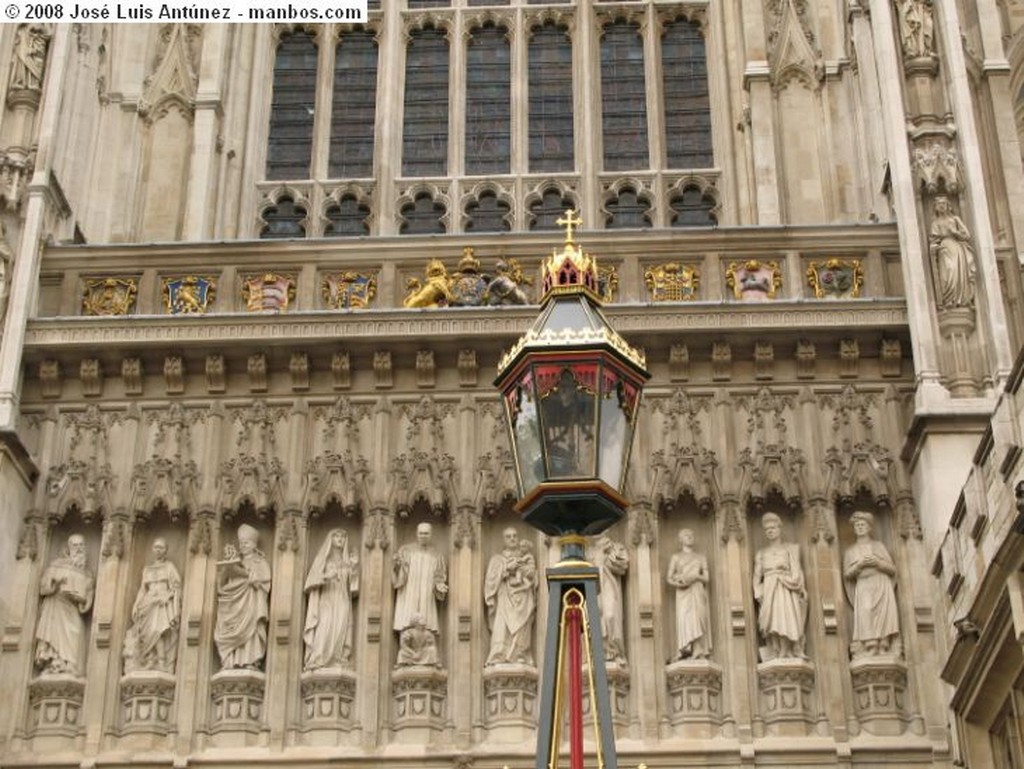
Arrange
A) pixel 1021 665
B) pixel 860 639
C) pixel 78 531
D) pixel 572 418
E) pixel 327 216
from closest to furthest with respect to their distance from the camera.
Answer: pixel 572 418 → pixel 1021 665 → pixel 860 639 → pixel 78 531 → pixel 327 216

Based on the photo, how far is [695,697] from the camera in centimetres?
1789

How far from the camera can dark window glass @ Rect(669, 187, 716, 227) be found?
2486 cm

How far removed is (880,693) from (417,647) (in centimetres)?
440

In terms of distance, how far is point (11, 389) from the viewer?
19.4 m

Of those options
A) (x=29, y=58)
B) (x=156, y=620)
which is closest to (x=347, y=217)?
(x=29, y=58)

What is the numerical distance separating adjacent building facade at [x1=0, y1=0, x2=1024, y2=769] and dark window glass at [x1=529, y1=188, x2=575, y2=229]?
12.8 ft

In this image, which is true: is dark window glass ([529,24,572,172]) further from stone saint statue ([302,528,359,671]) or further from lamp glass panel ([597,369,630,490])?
lamp glass panel ([597,369,630,490])

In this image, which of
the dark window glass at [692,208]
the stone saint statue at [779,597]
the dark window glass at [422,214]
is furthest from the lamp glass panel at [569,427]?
the dark window glass at [422,214]

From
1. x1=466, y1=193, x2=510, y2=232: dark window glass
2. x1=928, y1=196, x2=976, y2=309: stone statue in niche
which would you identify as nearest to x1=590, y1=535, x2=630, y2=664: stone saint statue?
x1=928, y1=196, x2=976, y2=309: stone statue in niche

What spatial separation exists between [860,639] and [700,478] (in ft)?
7.43

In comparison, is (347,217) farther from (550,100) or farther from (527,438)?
(527,438)

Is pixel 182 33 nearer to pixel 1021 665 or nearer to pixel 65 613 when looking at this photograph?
pixel 65 613

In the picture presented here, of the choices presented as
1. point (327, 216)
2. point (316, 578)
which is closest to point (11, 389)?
point (316, 578)

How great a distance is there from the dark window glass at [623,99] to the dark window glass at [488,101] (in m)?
1.36
